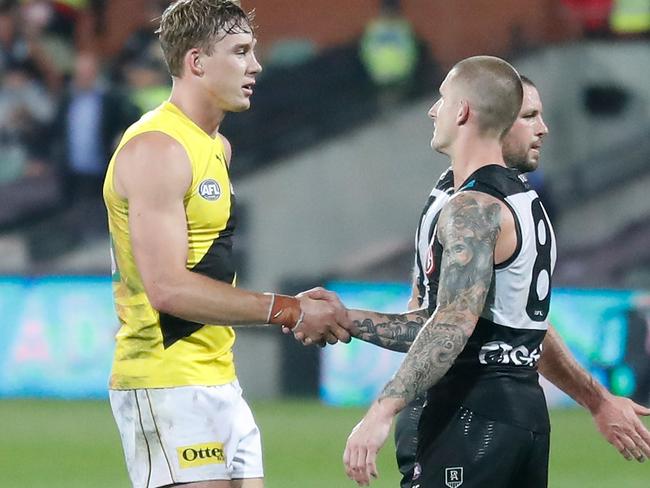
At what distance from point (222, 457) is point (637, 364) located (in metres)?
8.32

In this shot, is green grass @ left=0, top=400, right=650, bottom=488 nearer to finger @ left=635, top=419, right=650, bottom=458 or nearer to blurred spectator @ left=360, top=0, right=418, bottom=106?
finger @ left=635, top=419, right=650, bottom=458

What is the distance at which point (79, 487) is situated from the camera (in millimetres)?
9008

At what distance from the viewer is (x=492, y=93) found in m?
4.28

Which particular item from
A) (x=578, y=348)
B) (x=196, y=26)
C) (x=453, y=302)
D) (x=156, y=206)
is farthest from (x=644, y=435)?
(x=578, y=348)

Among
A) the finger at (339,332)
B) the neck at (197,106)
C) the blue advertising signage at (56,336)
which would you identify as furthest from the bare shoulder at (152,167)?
the blue advertising signage at (56,336)

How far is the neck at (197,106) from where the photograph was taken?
4910 mm

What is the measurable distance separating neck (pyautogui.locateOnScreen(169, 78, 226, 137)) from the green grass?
437 cm

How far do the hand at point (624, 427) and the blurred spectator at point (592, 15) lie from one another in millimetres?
11789

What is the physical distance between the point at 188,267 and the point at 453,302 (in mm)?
1070

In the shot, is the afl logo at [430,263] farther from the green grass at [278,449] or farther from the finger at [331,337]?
the green grass at [278,449]

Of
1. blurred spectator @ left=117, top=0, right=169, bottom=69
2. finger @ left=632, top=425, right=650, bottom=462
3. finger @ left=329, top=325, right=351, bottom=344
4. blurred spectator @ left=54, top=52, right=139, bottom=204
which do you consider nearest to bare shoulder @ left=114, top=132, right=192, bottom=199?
finger @ left=329, top=325, right=351, bottom=344

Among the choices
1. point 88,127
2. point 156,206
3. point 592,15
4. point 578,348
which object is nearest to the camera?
point 156,206

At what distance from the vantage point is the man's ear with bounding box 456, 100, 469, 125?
4.30 metres

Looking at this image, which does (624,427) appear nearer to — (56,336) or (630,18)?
(56,336)
